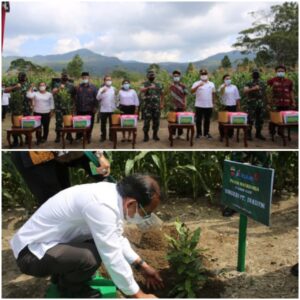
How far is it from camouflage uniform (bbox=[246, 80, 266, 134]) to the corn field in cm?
240

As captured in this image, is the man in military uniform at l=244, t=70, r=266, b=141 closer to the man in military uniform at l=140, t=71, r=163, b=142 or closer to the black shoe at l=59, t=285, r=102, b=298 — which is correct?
the man in military uniform at l=140, t=71, r=163, b=142

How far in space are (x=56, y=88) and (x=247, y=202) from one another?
16.6 feet

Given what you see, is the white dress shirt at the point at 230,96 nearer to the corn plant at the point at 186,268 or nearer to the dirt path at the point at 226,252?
the dirt path at the point at 226,252

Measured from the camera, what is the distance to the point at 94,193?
2031 millimetres

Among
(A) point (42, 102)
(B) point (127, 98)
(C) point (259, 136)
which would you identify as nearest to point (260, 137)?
(C) point (259, 136)

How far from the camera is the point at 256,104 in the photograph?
703 centimetres

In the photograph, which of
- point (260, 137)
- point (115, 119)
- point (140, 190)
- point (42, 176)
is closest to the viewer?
point (140, 190)

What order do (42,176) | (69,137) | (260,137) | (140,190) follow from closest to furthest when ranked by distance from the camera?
(140,190), (42,176), (69,137), (260,137)

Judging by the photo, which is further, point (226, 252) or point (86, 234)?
point (226, 252)

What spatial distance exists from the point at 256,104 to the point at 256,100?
7 centimetres

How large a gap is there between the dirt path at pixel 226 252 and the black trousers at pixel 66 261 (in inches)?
25.6

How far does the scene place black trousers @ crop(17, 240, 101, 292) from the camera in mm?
2100

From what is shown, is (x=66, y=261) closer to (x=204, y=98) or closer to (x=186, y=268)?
(x=186, y=268)

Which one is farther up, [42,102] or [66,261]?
[42,102]
